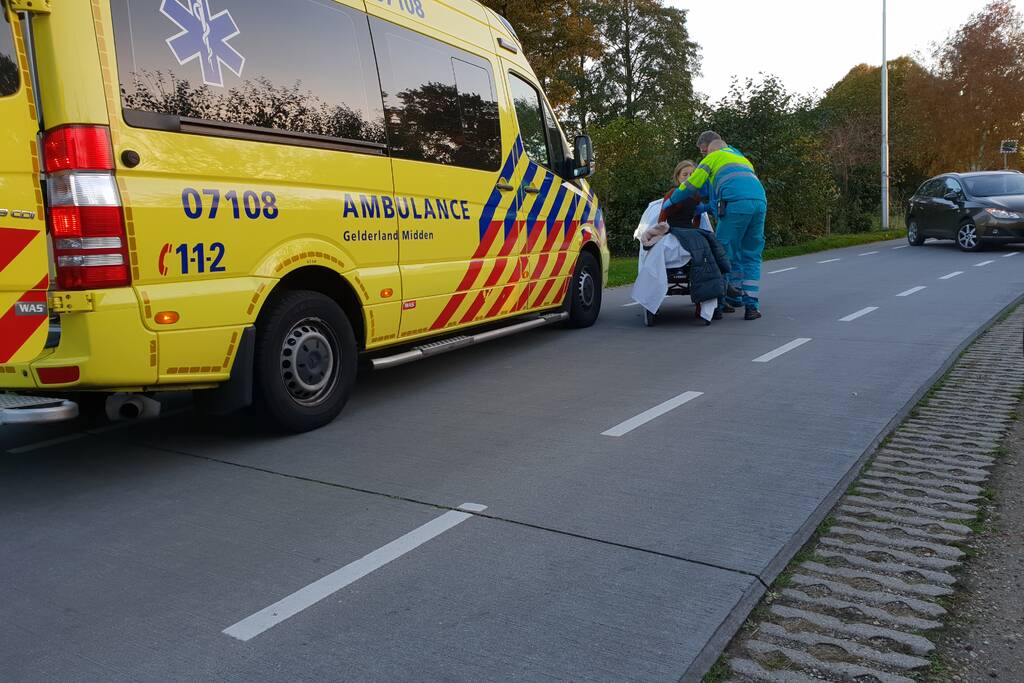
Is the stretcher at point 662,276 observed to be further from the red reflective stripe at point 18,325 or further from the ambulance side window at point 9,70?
the ambulance side window at point 9,70

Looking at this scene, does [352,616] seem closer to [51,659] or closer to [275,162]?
[51,659]

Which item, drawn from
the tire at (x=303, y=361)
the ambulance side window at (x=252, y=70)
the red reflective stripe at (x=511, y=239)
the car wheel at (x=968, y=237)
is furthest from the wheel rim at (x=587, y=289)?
the car wheel at (x=968, y=237)

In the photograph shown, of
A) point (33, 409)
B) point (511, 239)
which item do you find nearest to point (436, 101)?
point (511, 239)

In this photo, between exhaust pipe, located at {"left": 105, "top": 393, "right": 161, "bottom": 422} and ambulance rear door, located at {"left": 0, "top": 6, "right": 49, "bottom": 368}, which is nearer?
ambulance rear door, located at {"left": 0, "top": 6, "right": 49, "bottom": 368}

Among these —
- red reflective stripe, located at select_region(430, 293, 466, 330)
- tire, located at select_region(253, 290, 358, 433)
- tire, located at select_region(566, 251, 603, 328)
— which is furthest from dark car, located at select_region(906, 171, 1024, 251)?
tire, located at select_region(253, 290, 358, 433)

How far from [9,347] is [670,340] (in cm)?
580

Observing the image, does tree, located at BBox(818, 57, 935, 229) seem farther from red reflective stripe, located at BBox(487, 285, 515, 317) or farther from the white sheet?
red reflective stripe, located at BBox(487, 285, 515, 317)

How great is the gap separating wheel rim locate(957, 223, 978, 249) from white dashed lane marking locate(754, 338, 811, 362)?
12.2m

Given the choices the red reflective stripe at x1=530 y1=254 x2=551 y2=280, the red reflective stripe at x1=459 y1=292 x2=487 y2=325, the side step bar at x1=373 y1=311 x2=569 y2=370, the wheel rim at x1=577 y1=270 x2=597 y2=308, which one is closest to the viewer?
the side step bar at x1=373 y1=311 x2=569 y2=370

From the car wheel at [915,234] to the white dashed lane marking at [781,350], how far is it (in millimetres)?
13904

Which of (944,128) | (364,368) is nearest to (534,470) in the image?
(364,368)

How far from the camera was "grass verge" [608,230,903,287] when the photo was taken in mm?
14578

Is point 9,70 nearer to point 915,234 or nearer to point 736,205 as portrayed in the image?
point 736,205

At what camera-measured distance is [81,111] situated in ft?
12.9
